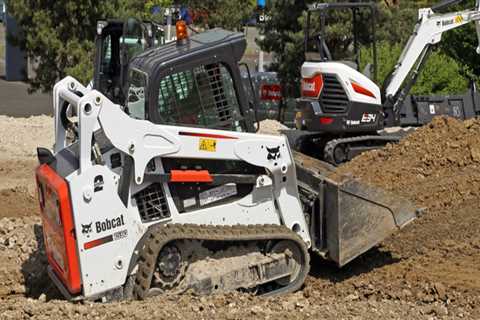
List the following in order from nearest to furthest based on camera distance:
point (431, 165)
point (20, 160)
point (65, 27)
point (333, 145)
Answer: point (431, 165)
point (333, 145)
point (20, 160)
point (65, 27)

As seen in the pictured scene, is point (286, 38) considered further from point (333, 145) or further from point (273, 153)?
point (273, 153)

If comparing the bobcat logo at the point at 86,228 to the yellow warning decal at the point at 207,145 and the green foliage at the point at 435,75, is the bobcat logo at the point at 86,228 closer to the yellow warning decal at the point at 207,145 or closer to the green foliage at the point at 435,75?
the yellow warning decal at the point at 207,145

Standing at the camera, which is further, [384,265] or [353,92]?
[353,92]

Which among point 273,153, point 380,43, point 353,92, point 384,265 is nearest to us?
point 273,153

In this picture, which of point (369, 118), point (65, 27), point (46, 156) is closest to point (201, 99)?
point (46, 156)

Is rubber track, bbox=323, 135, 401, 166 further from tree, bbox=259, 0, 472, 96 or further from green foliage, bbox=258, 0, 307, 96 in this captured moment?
green foliage, bbox=258, 0, 307, 96

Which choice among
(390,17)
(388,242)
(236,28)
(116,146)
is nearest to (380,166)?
(388,242)

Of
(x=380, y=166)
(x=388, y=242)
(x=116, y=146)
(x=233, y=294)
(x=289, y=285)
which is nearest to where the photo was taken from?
(x=116, y=146)

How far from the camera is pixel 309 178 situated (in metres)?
7.04

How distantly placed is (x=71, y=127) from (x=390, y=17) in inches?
523

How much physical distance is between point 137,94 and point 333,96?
241 inches

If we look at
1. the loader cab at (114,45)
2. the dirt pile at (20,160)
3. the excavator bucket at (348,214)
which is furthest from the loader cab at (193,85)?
the dirt pile at (20,160)

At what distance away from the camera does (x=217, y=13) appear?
66.8ft

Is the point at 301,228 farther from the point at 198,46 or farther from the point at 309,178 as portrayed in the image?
the point at 198,46
